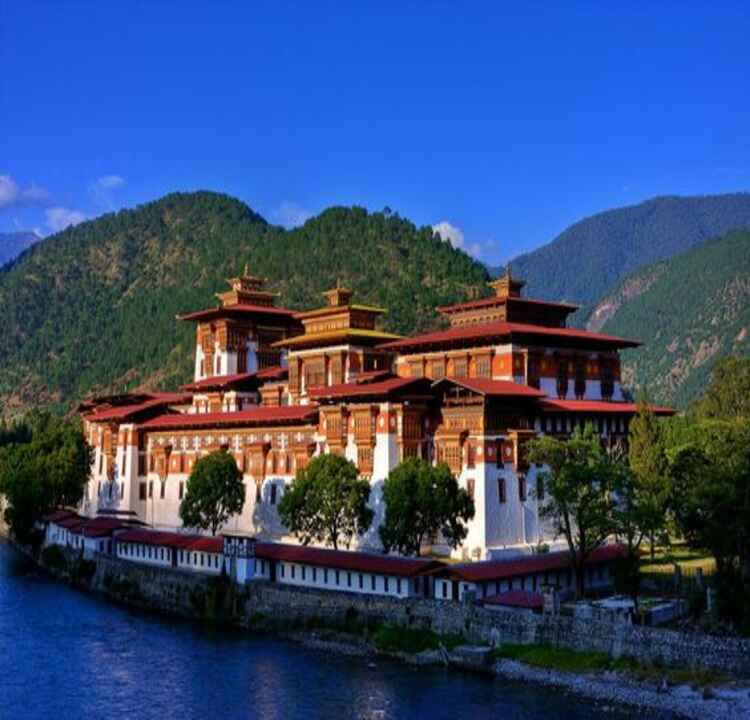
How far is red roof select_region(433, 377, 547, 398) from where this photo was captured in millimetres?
64000

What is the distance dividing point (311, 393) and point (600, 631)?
102ft

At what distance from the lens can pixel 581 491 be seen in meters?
55.6

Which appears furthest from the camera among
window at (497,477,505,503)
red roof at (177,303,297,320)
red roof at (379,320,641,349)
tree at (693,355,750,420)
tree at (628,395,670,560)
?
red roof at (177,303,297,320)

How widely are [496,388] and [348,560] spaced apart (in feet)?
45.9

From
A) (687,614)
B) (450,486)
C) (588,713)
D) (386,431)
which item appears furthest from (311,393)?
(588,713)

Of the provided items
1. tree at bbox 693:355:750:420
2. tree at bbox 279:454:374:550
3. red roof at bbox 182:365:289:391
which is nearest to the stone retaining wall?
tree at bbox 279:454:374:550

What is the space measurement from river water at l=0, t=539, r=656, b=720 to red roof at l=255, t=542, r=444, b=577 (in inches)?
200

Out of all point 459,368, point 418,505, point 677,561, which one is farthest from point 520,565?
point 459,368

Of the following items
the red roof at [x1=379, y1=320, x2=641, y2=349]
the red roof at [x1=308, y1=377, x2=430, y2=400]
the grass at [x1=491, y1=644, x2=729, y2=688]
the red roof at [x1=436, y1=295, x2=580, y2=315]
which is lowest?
the grass at [x1=491, y1=644, x2=729, y2=688]

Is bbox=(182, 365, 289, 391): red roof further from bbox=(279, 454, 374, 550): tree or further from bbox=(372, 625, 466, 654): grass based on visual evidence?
bbox=(372, 625, 466, 654): grass

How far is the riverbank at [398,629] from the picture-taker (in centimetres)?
4212

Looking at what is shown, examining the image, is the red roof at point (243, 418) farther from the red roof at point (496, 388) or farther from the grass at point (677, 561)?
the grass at point (677, 561)

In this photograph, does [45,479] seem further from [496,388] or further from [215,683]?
[215,683]

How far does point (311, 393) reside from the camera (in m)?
73.0
